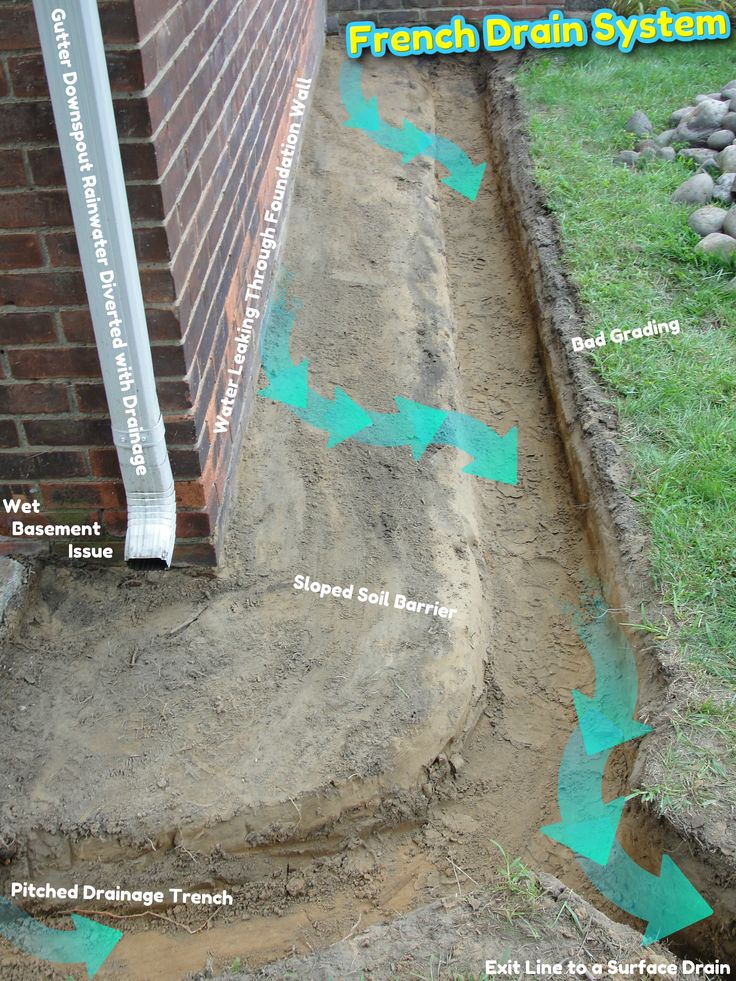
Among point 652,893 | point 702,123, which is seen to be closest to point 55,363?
point 652,893

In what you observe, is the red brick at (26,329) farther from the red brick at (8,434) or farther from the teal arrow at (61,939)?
the teal arrow at (61,939)

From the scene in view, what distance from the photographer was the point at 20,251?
251cm

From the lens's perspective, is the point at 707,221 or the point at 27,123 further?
the point at 707,221

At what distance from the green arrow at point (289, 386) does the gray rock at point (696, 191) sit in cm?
265

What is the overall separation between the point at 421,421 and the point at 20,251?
183 centimetres

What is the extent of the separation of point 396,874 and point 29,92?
228 cm

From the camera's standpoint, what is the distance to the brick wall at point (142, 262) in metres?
2.31

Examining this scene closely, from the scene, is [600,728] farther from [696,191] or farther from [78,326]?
[696,191]

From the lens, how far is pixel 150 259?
252cm

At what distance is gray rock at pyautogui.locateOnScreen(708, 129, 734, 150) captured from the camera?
18.6 ft

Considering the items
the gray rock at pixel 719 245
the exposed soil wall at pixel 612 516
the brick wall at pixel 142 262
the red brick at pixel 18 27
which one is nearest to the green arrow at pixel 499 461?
the exposed soil wall at pixel 612 516

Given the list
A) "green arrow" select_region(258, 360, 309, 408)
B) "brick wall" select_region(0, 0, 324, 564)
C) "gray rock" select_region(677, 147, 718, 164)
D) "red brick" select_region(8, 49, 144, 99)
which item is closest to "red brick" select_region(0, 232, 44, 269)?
"brick wall" select_region(0, 0, 324, 564)

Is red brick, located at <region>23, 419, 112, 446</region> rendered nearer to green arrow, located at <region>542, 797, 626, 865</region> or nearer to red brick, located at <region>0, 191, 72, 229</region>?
red brick, located at <region>0, 191, 72, 229</region>

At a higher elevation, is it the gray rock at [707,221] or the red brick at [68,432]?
the gray rock at [707,221]
